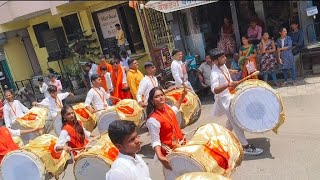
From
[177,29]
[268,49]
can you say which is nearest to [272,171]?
[268,49]

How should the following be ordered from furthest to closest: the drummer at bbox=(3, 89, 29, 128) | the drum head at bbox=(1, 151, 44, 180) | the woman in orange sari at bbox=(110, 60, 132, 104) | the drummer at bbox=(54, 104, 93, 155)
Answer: the woman in orange sari at bbox=(110, 60, 132, 104)
the drummer at bbox=(3, 89, 29, 128)
the drum head at bbox=(1, 151, 44, 180)
the drummer at bbox=(54, 104, 93, 155)

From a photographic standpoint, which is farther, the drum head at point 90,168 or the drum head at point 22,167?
the drum head at point 22,167

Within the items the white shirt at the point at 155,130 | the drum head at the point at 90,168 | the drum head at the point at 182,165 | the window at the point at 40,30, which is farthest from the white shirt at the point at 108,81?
the window at the point at 40,30

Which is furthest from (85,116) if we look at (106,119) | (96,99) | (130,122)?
(130,122)

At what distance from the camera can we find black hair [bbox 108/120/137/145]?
2.53m

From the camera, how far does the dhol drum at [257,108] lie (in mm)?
4766

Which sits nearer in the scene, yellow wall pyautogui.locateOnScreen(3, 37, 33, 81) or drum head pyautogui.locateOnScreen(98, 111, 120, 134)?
drum head pyautogui.locateOnScreen(98, 111, 120, 134)

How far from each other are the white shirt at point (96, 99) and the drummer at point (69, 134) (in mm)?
1762

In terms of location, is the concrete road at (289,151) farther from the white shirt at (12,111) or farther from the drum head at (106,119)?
the white shirt at (12,111)

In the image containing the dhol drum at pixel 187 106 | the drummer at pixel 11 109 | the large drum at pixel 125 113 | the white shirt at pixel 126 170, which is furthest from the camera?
the drummer at pixel 11 109

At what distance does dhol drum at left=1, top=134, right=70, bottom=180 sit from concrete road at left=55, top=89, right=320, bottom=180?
106cm

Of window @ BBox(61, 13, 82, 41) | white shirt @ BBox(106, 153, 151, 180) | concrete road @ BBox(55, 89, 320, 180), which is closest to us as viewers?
white shirt @ BBox(106, 153, 151, 180)

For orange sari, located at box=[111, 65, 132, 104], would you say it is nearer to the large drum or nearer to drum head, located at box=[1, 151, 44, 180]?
the large drum

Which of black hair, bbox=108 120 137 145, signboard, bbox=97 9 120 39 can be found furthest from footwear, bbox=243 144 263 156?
signboard, bbox=97 9 120 39
